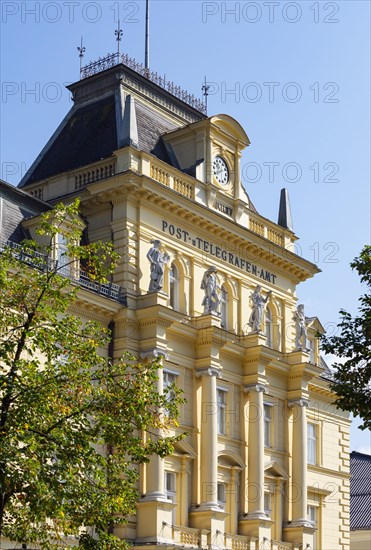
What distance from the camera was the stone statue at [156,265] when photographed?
40438mm

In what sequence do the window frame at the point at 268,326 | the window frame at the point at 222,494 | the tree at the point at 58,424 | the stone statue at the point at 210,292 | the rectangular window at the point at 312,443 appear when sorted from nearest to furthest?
the tree at the point at 58,424 → the stone statue at the point at 210,292 → the window frame at the point at 222,494 → the window frame at the point at 268,326 → the rectangular window at the point at 312,443

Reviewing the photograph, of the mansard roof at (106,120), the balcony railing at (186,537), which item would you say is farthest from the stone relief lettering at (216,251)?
the balcony railing at (186,537)

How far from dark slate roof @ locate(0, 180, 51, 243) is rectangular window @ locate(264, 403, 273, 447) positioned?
1262 cm

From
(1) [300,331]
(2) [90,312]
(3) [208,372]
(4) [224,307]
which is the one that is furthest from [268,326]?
(2) [90,312]

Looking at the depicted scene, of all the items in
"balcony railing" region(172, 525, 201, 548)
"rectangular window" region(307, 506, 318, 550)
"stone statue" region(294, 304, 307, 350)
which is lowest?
"balcony railing" region(172, 525, 201, 548)

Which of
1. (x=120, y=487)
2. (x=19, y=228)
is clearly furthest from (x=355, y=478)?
(x=120, y=487)

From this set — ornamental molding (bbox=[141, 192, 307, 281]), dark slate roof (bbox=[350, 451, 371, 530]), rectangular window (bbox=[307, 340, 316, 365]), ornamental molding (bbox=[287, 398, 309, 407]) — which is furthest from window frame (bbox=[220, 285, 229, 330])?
dark slate roof (bbox=[350, 451, 371, 530])

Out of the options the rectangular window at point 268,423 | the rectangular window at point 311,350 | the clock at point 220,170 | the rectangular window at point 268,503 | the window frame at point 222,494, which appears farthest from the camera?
the rectangular window at point 311,350

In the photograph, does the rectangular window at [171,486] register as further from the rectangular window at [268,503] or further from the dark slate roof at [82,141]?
the dark slate roof at [82,141]

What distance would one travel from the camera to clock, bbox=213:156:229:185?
152 feet

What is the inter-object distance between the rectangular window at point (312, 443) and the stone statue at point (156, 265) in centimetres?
1348

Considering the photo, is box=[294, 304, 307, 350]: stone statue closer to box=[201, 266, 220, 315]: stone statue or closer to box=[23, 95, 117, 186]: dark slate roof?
box=[201, 266, 220, 315]: stone statue

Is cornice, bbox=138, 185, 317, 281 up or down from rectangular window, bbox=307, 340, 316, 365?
up

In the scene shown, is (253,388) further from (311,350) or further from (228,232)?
(311,350)
